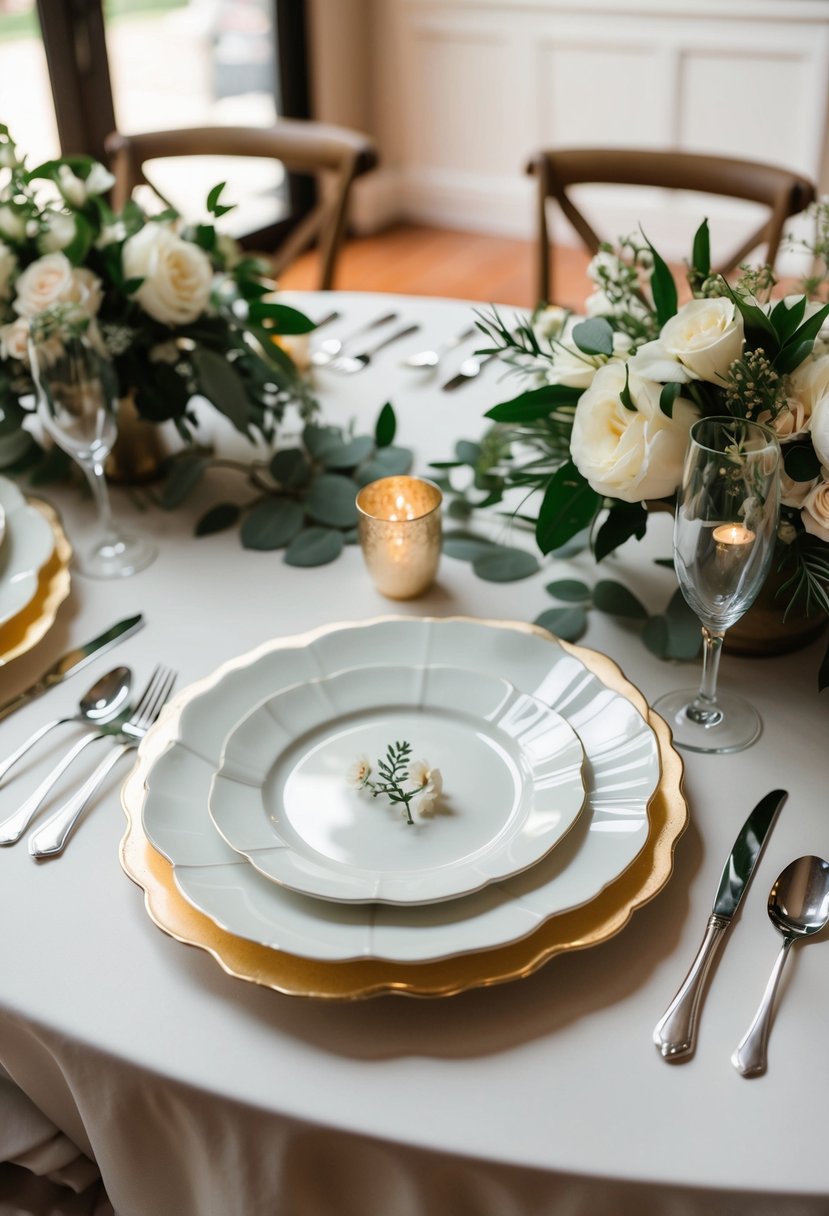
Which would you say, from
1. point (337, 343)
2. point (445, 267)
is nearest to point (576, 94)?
point (445, 267)

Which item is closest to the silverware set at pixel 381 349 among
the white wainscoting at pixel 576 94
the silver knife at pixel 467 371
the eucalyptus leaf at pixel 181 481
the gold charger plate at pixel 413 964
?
the silver knife at pixel 467 371

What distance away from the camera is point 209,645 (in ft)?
3.27

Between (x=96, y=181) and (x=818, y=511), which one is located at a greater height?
(x=96, y=181)

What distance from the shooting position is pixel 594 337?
908 mm

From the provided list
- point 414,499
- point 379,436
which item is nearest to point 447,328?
→ point 379,436

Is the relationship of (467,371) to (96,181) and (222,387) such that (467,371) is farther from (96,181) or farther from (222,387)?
(96,181)

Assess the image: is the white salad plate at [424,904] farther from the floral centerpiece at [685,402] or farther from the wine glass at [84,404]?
the wine glass at [84,404]

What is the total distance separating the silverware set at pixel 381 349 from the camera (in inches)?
56.8

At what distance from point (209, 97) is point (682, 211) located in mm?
1615

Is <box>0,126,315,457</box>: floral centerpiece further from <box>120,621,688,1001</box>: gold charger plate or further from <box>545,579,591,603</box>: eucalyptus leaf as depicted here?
<box>120,621,688,1001</box>: gold charger plate

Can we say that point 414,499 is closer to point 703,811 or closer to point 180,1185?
point 703,811

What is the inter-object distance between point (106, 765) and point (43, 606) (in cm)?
23

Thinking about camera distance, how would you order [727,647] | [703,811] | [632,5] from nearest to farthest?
[703,811], [727,647], [632,5]

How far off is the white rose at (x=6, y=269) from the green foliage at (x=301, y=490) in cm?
24
